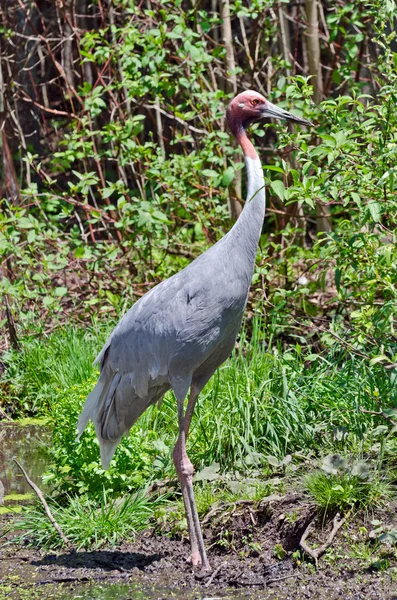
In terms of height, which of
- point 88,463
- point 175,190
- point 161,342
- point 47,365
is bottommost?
point 47,365

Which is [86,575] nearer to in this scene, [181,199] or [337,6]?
[181,199]

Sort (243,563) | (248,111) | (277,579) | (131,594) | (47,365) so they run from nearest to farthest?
(277,579) → (131,594) → (243,563) → (248,111) → (47,365)

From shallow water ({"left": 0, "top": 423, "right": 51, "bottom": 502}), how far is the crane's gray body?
106 centimetres

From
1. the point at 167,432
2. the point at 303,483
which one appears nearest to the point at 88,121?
the point at 167,432

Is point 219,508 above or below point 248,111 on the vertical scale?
below

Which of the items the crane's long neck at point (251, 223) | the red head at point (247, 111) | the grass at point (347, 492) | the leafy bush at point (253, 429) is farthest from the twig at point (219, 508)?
the red head at point (247, 111)

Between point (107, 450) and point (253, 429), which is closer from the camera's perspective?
point (107, 450)

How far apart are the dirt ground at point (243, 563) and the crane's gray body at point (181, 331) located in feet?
1.94

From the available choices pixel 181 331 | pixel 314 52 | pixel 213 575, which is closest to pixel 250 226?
pixel 181 331

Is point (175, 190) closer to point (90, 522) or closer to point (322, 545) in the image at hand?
point (90, 522)

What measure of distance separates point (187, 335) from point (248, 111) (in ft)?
4.59

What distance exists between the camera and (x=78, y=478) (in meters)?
5.05

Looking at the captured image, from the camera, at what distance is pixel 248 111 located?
4953 mm

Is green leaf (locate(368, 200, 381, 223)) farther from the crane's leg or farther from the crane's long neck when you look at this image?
the crane's leg
